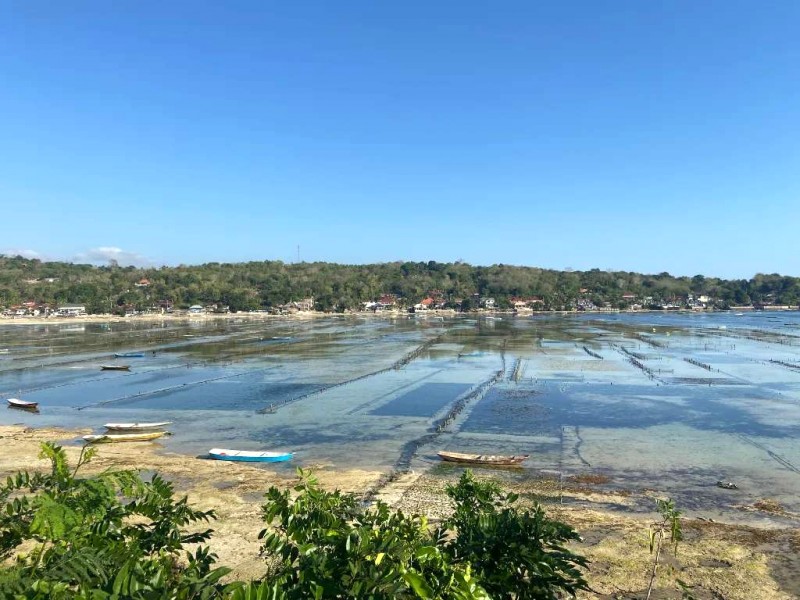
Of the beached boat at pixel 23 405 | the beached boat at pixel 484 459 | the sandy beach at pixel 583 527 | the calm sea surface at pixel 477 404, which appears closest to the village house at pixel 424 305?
the calm sea surface at pixel 477 404

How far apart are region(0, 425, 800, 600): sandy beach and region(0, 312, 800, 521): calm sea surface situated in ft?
6.02

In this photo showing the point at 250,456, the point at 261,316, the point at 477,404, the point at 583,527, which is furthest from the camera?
the point at 261,316

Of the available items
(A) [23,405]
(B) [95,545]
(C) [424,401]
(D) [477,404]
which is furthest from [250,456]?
(A) [23,405]

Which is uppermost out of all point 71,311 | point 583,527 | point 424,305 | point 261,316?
point 424,305

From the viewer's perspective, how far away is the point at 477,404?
34.1 metres

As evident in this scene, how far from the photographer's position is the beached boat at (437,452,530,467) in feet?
68.6

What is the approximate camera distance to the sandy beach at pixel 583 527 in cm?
1162

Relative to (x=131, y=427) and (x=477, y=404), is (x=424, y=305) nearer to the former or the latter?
(x=477, y=404)

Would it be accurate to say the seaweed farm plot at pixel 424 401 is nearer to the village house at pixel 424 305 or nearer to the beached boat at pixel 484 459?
the beached boat at pixel 484 459

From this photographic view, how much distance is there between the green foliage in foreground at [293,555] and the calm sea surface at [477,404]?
15.0 metres

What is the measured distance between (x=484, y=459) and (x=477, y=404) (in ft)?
43.0

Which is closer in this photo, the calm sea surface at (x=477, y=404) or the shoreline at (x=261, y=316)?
the calm sea surface at (x=477, y=404)

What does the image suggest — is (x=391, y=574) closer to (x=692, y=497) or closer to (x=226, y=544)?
(x=226, y=544)

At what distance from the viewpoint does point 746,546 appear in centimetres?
1356
